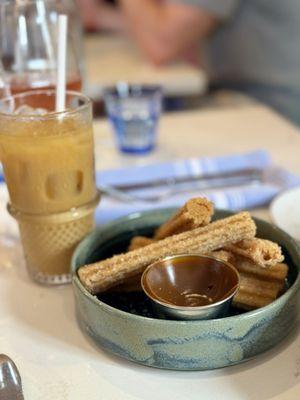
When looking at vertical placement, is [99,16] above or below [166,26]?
below

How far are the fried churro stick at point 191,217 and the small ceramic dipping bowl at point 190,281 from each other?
4 cm

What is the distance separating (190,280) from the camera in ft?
1.77

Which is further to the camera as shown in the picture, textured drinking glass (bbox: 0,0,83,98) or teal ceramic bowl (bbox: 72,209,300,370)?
textured drinking glass (bbox: 0,0,83,98)

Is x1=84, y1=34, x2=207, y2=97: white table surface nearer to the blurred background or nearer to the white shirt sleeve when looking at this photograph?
the blurred background

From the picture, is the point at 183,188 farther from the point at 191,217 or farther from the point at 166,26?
the point at 166,26

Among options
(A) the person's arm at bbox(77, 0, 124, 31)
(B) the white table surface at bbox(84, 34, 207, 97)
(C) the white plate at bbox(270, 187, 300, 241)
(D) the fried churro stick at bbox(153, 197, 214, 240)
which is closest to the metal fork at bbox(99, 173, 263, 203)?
(C) the white plate at bbox(270, 187, 300, 241)

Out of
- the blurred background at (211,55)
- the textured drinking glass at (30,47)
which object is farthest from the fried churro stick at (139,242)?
the blurred background at (211,55)

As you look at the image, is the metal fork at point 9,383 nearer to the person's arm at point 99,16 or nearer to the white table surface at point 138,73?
the white table surface at point 138,73

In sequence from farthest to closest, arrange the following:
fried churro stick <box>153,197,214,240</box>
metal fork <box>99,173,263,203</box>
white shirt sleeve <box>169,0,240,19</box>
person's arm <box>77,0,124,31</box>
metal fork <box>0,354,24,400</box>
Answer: person's arm <box>77,0,124,31</box> < white shirt sleeve <box>169,0,240,19</box> < metal fork <box>99,173,263,203</box> < fried churro stick <box>153,197,214,240</box> < metal fork <box>0,354,24,400</box>

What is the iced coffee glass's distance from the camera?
0.60 metres

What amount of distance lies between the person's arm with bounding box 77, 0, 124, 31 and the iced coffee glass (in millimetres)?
1524

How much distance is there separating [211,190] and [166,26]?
33.0 inches

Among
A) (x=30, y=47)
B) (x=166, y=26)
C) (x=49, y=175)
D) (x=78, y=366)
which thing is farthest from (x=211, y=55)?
(x=78, y=366)

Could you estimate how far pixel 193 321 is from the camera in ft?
1.55
